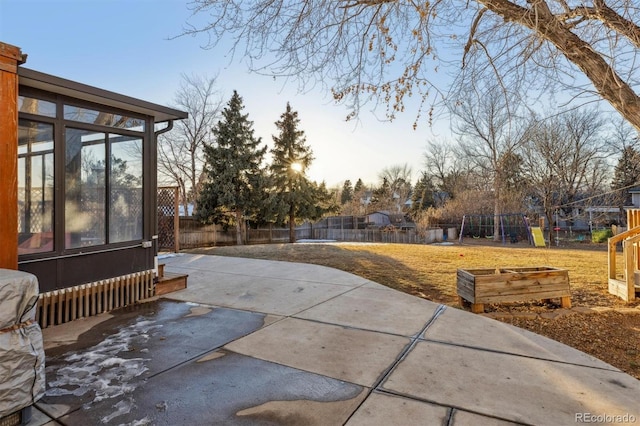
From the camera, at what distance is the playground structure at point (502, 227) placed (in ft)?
61.4

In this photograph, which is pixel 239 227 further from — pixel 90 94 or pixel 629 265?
pixel 629 265

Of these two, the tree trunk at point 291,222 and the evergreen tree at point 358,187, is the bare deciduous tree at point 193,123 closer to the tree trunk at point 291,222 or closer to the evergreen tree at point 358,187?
the tree trunk at point 291,222

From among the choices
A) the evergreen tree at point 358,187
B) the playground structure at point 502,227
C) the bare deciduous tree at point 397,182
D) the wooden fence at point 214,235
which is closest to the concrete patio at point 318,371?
the wooden fence at point 214,235

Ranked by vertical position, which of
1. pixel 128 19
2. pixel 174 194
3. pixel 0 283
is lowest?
pixel 0 283

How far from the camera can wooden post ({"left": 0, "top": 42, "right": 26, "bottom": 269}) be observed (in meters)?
2.89

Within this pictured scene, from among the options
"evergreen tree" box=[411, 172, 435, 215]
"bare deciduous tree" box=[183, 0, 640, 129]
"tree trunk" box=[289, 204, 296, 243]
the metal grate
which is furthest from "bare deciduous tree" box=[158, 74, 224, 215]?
"evergreen tree" box=[411, 172, 435, 215]

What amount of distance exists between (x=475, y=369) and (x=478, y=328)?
3.50 ft

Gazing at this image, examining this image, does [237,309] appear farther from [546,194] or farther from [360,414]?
[546,194]

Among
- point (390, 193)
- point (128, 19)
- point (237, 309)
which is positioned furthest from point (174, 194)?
point (390, 193)

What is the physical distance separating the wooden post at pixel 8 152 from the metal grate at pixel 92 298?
0.79 m

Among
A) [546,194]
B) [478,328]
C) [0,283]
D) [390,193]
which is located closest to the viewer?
[0,283]

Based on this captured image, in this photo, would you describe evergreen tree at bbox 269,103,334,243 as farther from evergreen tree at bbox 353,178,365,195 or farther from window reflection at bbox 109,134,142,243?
evergreen tree at bbox 353,178,365,195

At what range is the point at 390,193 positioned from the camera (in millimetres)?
40562

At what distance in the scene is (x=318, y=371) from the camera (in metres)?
2.64
